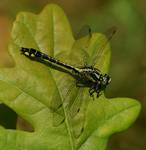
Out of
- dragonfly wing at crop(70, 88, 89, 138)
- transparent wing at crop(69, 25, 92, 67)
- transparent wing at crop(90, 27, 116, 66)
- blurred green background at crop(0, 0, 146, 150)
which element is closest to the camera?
dragonfly wing at crop(70, 88, 89, 138)

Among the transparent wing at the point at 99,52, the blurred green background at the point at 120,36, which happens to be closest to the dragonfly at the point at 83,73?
the transparent wing at the point at 99,52

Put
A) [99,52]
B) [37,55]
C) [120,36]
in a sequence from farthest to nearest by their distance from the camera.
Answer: [120,36] → [99,52] → [37,55]

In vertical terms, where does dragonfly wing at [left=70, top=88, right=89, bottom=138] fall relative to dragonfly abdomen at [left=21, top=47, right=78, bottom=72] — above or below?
below

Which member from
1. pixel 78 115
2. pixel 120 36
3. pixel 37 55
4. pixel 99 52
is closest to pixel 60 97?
pixel 78 115

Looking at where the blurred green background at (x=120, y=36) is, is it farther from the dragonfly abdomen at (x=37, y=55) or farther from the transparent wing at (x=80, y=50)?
the dragonfly abdomen at (x=37, y=55)

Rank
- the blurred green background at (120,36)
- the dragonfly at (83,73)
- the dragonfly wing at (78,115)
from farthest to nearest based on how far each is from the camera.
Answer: the blurred green background at (120,36) < the dragonfly at (83,73) < the dragonfly wing at (78,115)

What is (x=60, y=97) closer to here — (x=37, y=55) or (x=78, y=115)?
(x=78, y=115)

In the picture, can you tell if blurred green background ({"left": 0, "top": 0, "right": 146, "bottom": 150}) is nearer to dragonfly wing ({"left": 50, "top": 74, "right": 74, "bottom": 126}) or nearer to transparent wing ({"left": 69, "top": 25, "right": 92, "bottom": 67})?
transparent wing ({"left": 69, "top": 25, "right": 92, "bottom": 67})

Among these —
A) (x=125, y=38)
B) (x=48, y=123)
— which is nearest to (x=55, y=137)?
(x=48, y=123)

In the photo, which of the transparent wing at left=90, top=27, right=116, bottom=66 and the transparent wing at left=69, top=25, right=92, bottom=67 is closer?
the transparent wing at left=90, top=27, right=116, bottom=66

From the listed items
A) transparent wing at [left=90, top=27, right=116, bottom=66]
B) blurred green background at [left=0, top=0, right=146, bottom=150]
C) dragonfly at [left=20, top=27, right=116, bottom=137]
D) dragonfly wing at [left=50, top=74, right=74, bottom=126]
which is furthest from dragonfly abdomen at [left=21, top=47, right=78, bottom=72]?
blurred green background at [left=0, top=0, right=146, bottom=150]
